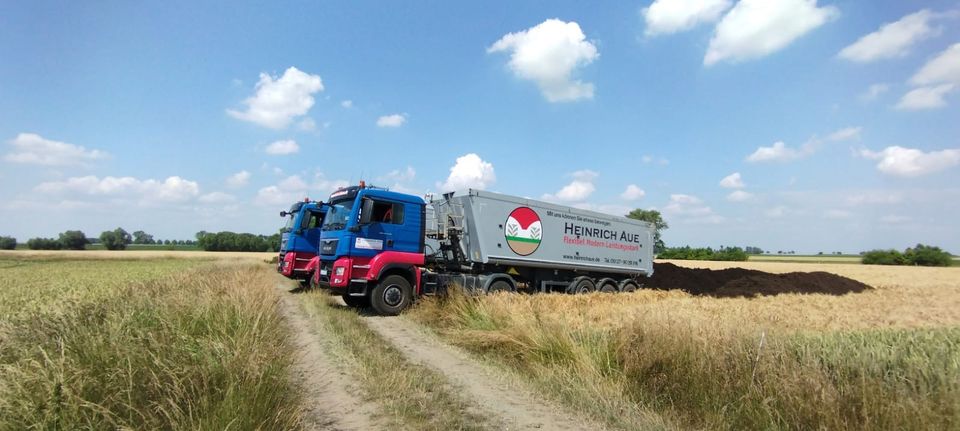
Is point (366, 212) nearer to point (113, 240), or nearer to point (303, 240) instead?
point (303, 240)

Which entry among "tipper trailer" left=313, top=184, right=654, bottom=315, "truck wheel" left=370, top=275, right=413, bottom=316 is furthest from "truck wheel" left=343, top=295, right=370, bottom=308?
"truck wheel" left=370, top=275, right=413, bottom=316

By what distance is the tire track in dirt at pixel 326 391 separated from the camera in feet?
14.6

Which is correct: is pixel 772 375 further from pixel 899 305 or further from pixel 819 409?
pixel 899 305

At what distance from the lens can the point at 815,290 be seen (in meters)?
18.7

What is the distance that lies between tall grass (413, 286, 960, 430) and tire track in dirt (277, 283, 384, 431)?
2.25 m

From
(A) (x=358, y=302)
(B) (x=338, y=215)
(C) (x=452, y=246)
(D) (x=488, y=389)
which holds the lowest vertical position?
(D) (x=488, y=389)

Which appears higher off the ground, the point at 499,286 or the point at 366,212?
the point at 366,212

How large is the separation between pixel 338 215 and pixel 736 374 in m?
10.3

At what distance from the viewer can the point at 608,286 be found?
52.7 ft

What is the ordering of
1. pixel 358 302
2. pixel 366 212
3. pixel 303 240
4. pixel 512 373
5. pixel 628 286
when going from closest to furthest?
pixel 512 373, pixel 366 212, pixel 358 302, pixel 628 286, pixel 303 240

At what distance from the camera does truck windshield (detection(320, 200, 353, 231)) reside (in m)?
12.2

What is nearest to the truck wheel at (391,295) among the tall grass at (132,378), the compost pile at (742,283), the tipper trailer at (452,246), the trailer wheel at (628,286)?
the tipper trailer at (452,246)

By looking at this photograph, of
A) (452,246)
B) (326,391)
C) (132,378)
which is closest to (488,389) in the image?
(326,391)

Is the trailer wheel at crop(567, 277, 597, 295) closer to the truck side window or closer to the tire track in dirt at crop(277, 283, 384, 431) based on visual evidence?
the truck side window
